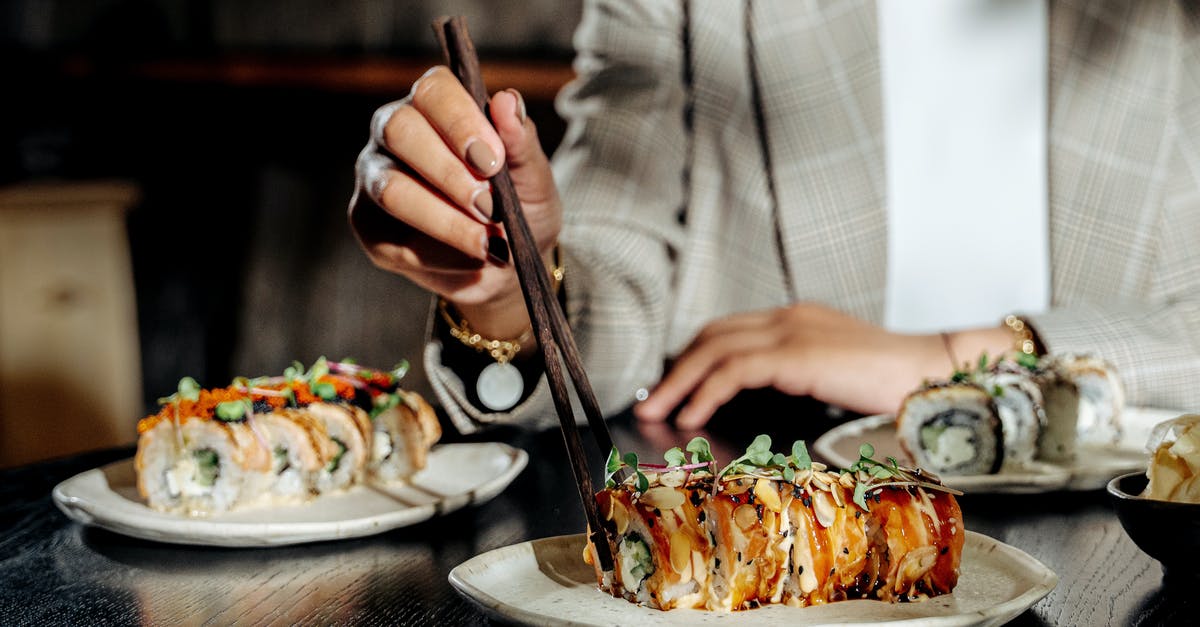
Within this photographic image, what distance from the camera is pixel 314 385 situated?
3.48ft

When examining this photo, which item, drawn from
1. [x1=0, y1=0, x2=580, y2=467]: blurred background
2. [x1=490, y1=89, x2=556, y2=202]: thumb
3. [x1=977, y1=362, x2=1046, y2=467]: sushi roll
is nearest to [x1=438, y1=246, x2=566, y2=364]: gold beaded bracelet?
[x1=490, y1=89, x2=556, y2=202]: thumb

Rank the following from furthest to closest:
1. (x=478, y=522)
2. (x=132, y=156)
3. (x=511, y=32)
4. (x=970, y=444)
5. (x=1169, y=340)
Answer: (x=132, y=156) < (x=511, y=32) < (x=1169, y=340) < (x=970, y=444) < (x=478, y=522)

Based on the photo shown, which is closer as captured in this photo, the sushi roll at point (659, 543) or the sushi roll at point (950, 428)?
the sushi roll at point (659, 543)

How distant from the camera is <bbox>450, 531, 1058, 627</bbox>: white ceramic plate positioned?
0.56 m

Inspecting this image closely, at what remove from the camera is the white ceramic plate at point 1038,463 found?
88 cm

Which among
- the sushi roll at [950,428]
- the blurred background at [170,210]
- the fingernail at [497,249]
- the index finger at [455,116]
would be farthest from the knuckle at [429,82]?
the blurred background at [170,210]

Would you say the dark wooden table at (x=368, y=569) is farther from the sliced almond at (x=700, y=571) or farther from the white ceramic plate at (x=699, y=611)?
the sliced almond at (x=700, y=571)

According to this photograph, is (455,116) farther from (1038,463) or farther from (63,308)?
(63,308)

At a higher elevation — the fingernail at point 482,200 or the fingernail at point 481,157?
the fingernail at point 481,157

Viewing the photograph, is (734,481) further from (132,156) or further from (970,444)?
(132,156)

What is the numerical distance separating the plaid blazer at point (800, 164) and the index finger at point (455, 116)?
0.60 metres

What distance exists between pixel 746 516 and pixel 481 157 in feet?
1.20

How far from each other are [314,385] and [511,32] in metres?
1.82

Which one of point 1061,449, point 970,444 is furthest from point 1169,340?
point 970,444
